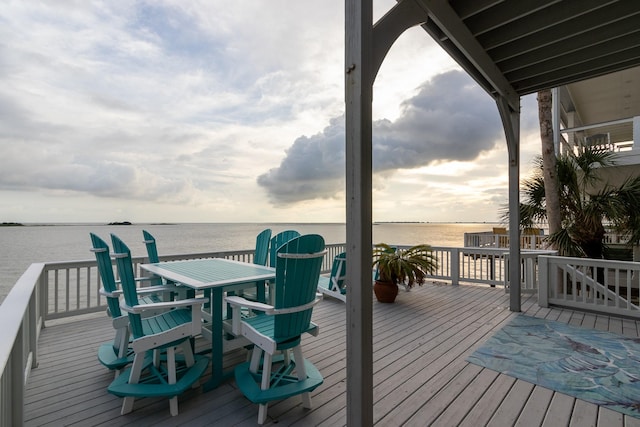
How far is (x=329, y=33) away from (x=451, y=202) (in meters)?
12.1

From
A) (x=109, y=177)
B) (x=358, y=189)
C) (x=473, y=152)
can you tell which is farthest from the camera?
(x=109, y=177)

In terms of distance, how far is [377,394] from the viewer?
86.7 inches

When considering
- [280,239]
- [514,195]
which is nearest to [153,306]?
[280,239]

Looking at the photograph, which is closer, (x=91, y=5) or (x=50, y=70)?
(x=91, y=5)

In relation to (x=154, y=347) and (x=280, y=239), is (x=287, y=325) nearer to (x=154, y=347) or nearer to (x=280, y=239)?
(x=154, y=347)

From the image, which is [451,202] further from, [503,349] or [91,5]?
[91,5]

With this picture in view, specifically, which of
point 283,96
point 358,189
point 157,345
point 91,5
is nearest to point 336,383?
point 157,345

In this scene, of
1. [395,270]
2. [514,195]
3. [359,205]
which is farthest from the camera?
[395,270]

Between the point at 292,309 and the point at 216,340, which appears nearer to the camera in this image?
the point at 292,309

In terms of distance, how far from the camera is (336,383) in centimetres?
237

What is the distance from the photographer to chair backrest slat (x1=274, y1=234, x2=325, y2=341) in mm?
1963

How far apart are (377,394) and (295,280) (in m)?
1.10

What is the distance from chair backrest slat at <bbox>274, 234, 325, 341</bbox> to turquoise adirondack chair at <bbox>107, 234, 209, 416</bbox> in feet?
2.26

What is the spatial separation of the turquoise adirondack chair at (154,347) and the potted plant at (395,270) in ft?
10.2
